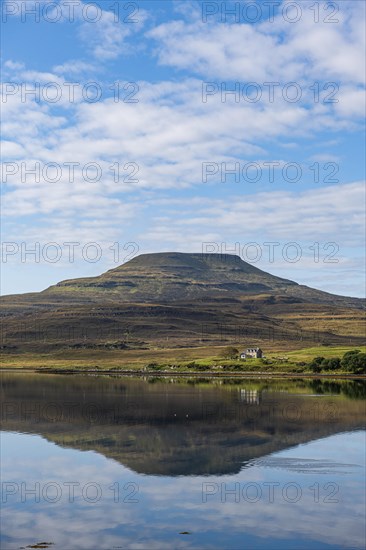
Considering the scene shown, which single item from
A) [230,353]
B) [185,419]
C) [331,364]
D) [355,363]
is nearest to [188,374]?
[331,364]

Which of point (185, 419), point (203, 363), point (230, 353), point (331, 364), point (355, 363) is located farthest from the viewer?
point (230, 353)

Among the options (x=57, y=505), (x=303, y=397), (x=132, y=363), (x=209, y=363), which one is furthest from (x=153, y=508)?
(x=132, y=363)

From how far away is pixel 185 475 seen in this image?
145 ft

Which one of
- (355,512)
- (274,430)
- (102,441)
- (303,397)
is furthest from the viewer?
(303,397)

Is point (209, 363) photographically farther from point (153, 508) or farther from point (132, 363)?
point (153, 508)

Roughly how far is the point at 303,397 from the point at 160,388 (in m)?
28.2

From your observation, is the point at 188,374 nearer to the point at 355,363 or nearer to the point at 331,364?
the point at 331,364

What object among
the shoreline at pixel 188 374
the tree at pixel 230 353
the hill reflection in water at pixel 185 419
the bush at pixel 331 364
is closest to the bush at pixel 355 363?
the bush at pixel 331 364

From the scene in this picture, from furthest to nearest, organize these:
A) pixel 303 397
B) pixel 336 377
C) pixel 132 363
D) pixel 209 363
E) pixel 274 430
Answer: pixel 132 363 → pixel 209 363 → pixel 336 377 → pixel 303 397 → pixel 274 430

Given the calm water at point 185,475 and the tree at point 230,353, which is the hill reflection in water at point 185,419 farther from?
the tree at point 230,353

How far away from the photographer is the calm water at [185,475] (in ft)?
103

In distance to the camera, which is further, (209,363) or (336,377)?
(209,363)

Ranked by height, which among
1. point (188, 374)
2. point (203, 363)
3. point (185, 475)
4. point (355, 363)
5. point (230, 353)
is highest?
point (230, 353)

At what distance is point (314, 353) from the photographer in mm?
171625
